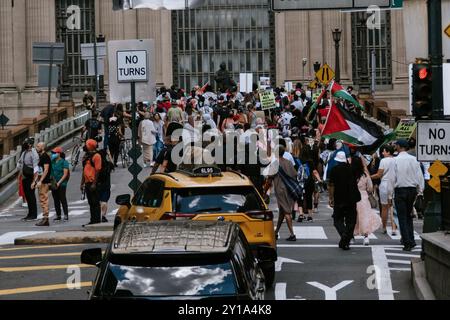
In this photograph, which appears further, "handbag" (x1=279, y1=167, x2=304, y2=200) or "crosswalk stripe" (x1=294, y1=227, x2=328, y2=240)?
"crosswalk stripe" (x1=294, y1=227, x2=328, y2=240)

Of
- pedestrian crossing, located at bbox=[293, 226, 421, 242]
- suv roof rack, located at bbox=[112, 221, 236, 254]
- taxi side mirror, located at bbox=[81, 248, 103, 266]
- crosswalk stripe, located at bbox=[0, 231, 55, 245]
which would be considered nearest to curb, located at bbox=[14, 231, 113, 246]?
crosswalk stripe, located at bbox=[0, 231, 55, 245]

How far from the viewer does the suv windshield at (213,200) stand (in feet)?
51.1

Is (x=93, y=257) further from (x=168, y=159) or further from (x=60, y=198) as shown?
(x=60, y=198)

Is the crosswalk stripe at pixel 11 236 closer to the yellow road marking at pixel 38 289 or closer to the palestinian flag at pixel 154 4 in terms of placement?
the palestinian flag at pixel 154 4

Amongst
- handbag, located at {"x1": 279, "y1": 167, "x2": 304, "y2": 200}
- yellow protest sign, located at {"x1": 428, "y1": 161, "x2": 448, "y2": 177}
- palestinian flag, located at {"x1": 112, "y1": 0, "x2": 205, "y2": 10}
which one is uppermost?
palestinian flag, located at {"x1": 112, "y1": 0, "x2": 205, "y2": 10}

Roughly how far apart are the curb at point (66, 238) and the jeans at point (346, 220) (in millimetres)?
4301

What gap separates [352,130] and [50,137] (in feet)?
67.4

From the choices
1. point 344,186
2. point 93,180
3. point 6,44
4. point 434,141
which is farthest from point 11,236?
point 6,44

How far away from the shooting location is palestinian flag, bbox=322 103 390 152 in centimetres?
2597

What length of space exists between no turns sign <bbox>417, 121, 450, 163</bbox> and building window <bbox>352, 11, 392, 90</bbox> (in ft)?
168

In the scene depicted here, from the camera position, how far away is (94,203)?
1003 inches

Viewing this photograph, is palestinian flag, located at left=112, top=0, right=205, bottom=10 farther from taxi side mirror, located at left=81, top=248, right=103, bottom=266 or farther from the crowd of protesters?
taxi side mirror, located at left=81, top=248, right=103, bottom=266

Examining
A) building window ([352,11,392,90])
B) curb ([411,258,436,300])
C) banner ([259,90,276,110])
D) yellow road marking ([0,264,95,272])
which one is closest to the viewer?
curb ([411,258,436,300])

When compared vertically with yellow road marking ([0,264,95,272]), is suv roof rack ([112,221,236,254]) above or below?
above
